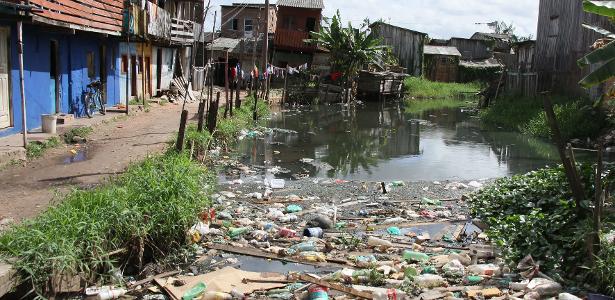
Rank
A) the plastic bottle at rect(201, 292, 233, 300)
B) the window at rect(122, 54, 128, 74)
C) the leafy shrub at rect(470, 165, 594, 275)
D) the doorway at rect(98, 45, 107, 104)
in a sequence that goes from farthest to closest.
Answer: the window at rect(122, 54, 128, 74) < the doorway at rect(98, 45, 107, 104) < the leafy shrub at rect(470, 165, 594, 275) < the plastic bottle at rect(201, 292, 233, 300)

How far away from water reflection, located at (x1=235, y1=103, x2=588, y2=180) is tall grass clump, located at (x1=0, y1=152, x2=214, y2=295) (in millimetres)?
6280

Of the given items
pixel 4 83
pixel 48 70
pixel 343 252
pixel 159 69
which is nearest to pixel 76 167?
pixel 4 83

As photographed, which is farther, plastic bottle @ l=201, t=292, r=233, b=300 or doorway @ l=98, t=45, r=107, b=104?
doorway @ l=98, t=45, r=107, b=104

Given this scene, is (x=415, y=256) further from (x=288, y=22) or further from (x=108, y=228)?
(x=288, y=22)

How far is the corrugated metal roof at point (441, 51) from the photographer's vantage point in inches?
1834

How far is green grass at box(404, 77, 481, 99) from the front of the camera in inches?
1657

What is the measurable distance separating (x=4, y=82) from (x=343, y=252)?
841 cm

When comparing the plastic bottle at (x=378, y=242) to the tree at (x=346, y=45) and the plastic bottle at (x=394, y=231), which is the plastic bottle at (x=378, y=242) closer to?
the plastic bottle at (x=394, y=231)

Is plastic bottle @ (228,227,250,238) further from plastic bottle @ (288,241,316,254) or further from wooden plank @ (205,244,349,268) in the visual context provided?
plastic bottle @ (288,241,316,254)

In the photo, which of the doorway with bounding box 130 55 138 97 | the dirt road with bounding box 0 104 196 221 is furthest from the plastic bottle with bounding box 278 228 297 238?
the doorway with bounding box 130 55 138 97

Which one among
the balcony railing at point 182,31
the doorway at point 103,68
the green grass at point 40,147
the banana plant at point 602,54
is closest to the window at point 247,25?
the balcony railing at point 182,31

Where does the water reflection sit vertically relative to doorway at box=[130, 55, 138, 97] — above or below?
below

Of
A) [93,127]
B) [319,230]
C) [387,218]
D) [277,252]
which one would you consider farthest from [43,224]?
[93,127]

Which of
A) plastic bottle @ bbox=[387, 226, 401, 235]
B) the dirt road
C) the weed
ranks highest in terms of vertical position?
the weed
